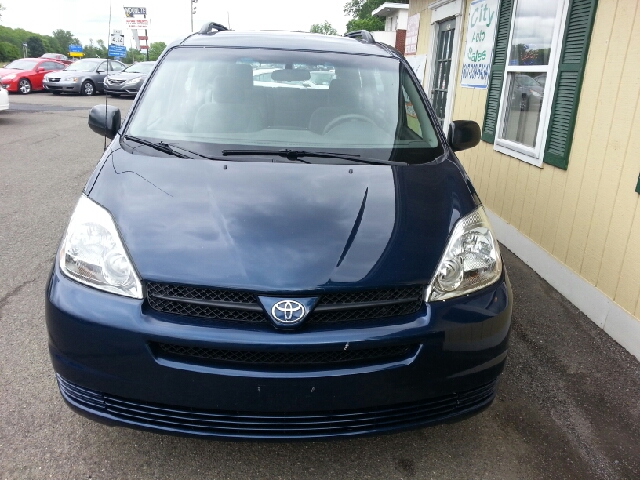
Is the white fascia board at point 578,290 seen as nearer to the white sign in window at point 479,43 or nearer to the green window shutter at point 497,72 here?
the green window shutter at point 497,72

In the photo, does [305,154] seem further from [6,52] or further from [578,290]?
[6,52]

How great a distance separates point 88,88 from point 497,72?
2092cm

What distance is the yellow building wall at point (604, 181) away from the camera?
362 cm

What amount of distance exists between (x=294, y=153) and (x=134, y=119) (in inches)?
38.2

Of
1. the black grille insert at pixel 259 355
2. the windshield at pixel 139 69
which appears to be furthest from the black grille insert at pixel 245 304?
the windshield at pixel 139 69

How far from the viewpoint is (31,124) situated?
13156 mm

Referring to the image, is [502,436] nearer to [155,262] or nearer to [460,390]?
[460,390]

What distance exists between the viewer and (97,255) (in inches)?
85.6

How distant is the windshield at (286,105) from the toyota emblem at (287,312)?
3.66ft

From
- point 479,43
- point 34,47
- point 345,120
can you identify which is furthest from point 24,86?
point 34,47

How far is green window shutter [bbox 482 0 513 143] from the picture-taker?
5660mm

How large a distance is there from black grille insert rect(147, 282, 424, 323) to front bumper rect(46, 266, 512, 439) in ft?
0.14

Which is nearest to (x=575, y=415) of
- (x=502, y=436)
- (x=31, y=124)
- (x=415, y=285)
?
(x=502, y=436)

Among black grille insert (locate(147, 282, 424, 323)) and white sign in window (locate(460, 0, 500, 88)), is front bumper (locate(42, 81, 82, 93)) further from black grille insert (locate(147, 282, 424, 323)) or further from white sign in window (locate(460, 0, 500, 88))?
black grille insert (locate(147, 282, 424, 323))
